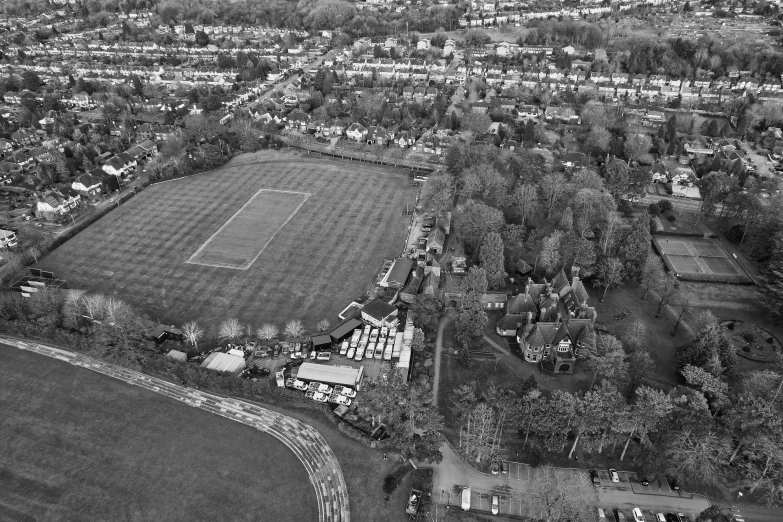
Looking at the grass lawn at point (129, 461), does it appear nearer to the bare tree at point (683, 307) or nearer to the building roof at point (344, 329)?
the building roof at point (344, 329)

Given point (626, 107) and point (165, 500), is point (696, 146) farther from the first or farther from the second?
point (165, 500)

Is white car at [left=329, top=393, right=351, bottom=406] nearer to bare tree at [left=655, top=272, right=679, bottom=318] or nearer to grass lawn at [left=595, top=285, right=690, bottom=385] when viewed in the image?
grass lawn at [left=595, top=285, right=690, bottom=385]

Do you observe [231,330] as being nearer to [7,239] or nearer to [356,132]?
[7,239]

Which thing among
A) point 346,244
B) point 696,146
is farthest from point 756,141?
point 346,244

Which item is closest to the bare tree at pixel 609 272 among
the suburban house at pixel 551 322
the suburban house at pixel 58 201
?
the suburban house at pixel 551 322

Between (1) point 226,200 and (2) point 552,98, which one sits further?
(2) point 552,98

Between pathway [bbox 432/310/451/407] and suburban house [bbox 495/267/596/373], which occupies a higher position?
suburban house [bbox 495/267/596/373]

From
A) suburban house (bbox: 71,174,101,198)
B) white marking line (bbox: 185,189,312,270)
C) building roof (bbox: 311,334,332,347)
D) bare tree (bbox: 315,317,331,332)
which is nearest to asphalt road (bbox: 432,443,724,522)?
building roof (bbox: 311,334,332,347)
